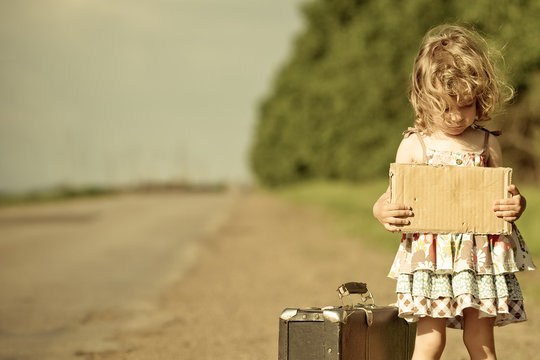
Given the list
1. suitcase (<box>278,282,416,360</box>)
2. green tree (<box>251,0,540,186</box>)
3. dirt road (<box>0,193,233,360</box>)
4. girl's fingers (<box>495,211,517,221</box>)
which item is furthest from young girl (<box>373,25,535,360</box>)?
dirt road (<box>0,193,233,360</box>)

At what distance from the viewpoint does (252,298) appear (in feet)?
29.8

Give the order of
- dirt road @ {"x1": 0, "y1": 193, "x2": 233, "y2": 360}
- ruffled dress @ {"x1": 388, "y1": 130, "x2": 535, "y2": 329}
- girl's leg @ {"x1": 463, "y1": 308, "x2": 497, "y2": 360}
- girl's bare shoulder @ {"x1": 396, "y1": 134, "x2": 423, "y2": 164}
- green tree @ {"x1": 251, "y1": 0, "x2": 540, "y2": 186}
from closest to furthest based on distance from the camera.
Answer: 1. ruffled dress @ {"x1": 388, "y1": 130, "x2": 535, "y2": 329}
2. girl's leg @ {"x1": 463, "y1": 308, "x2": 497, "y2": 360}
3. girl's bare shoulder @ {"x1": 396, "y1": 134, "x2": 423, "y2": 164}
4. dirt road @ {"x1": 0, "y1": 193, "x2": 233, "y2": 360}
5. green tree @ {"x1": 251, "y1": 0, "x2": 540, "y2": 186}

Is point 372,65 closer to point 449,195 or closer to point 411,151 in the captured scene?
point 411,151

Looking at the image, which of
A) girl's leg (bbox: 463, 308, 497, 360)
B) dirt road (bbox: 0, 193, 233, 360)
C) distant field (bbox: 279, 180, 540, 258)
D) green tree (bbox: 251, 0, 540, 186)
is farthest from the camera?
green tree (bbox: 251, 0, 540, 186)

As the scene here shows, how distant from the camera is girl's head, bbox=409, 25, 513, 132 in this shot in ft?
11.8

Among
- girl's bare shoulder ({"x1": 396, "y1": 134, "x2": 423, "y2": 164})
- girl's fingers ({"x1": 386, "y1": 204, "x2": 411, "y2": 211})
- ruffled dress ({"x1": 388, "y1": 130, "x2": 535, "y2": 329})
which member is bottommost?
ruffled dress ({"x1": 388, "y1": 130, "x2": 535, "y2": 329})

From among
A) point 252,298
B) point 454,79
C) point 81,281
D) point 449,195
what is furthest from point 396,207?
point 81,281

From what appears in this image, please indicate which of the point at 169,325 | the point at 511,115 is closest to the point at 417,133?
the point at 169,325

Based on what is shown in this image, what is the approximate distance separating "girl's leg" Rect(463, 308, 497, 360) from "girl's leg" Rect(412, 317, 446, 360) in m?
0.12

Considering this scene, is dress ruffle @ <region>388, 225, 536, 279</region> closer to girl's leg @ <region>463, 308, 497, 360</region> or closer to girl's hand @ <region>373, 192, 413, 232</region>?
girl's hand @ <region>373, 192, 413, 232</region>

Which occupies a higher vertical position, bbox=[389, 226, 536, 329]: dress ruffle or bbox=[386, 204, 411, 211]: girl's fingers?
bbox=[386, 204, 411, 211]: girl's fingers

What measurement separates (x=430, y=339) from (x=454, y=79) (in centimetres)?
114

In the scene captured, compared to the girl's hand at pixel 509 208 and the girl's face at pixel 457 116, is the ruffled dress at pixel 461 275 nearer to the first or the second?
the girl's hand at pixel 509 208

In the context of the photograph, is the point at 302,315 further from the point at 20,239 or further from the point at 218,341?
the point at 20,239
